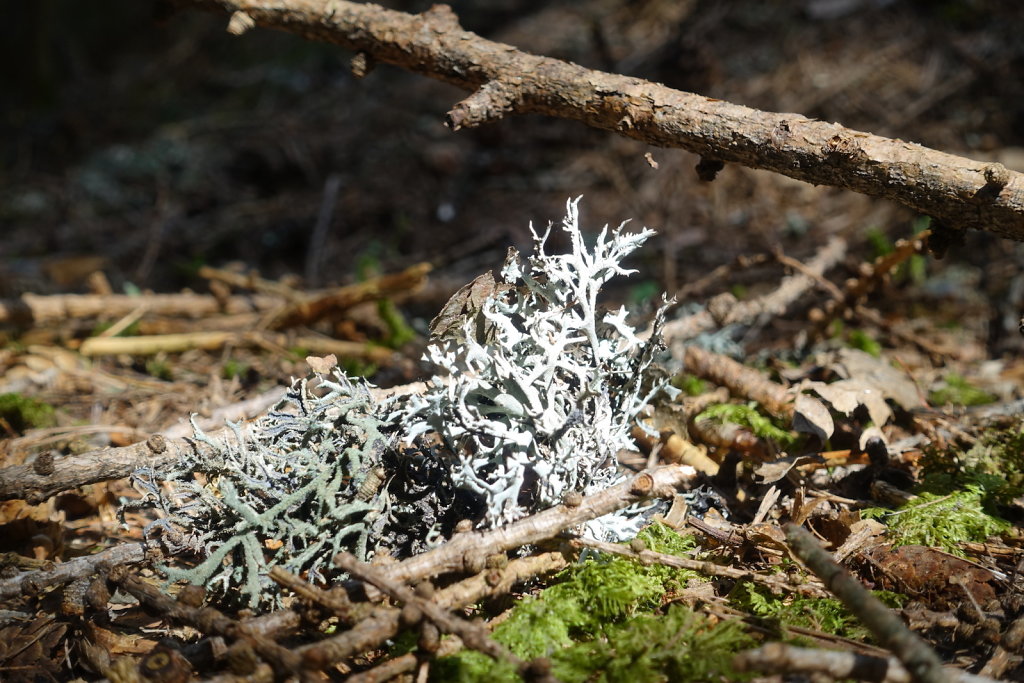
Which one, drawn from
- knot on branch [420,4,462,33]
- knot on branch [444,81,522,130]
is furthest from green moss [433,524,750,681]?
knot on branch [420,4,462,33]

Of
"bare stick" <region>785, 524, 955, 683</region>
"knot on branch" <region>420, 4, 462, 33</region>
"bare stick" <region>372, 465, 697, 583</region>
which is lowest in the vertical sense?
"bare stick" <region>372, 465, 697, 583</region>

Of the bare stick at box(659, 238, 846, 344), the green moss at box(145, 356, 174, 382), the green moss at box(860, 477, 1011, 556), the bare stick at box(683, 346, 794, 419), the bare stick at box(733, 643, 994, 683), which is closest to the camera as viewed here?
the bare stick at box(733, 643, 994, 683)

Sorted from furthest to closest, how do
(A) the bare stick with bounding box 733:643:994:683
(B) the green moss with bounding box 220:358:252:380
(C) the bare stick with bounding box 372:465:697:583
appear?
(B) the green moss with bounding box 220:358:252:380, (C) the bare stick with bounding box 372:465:697:583, (A) the bare stick with bounding box 733:643:994:683

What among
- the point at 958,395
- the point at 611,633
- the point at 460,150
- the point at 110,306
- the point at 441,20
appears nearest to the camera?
the point at 611,633

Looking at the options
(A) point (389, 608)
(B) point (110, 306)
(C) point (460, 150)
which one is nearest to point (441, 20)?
(A) point (389, 608)

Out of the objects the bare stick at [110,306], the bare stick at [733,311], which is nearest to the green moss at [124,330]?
the bare stick at [110,306]

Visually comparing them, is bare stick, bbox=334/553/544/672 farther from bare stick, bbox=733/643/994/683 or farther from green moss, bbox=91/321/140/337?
green moss, bbox=91/321/140/337

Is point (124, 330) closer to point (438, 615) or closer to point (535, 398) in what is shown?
point (535, 398)
